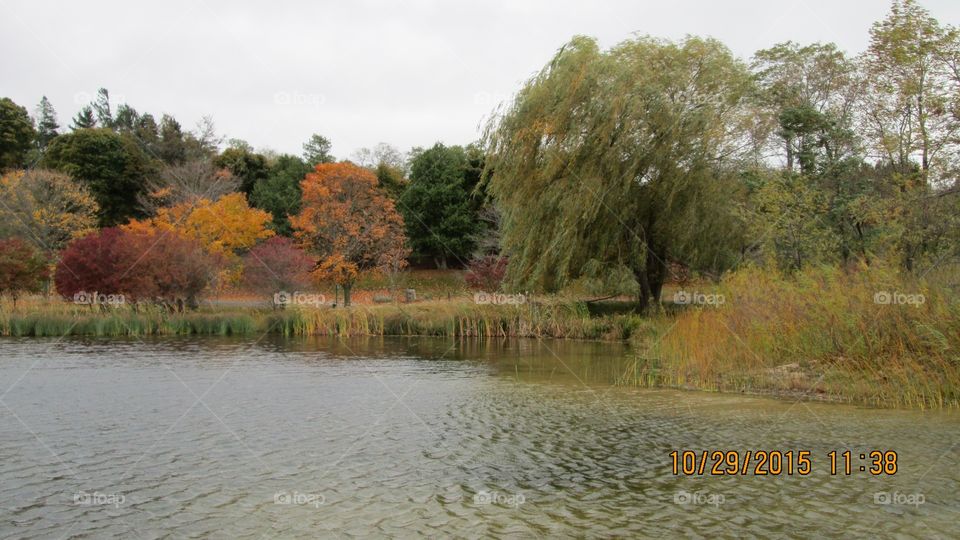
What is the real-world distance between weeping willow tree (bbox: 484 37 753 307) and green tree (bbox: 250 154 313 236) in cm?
2884

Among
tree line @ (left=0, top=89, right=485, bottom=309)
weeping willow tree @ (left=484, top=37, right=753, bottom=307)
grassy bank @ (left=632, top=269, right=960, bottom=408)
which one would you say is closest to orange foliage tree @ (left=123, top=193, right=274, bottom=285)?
tree line @ (left=0, top=89, right=485, bottom=309)

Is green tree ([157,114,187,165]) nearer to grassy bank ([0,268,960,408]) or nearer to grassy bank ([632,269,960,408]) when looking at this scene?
grassy bank ([0,268,960,408])

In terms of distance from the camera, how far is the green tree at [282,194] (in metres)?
50.7

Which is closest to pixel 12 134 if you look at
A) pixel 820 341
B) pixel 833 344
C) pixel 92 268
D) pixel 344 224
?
pixel 344 224

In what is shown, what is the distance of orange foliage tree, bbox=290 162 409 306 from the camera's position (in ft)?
125

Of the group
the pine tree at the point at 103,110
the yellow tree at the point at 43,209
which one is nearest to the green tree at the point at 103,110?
the pine tree at the point at 103,110

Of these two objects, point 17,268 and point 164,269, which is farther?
point 17,268

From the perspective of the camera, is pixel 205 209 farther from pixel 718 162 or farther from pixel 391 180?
pixel 718 162

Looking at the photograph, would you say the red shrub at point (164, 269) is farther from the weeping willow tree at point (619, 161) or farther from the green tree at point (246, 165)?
the green tree at point (246, 165)

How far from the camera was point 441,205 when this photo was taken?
5169 centimetres

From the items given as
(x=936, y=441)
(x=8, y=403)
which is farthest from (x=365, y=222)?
(x=936, y=441)

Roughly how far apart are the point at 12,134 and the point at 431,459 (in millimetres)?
57154

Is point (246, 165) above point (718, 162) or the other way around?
above

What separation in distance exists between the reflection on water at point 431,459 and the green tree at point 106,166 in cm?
3921
